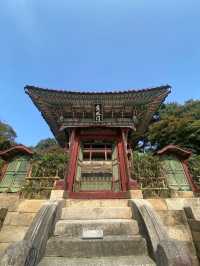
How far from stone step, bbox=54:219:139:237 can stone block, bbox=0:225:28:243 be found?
132cm

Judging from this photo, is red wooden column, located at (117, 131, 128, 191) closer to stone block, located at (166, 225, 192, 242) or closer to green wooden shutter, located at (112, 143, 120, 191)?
green wooden shutter, located at (112, 143, 120, 191)

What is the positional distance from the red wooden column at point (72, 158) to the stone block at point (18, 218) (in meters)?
1.90

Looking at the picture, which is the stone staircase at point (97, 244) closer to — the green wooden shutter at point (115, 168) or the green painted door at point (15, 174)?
the green wooden shutter at point (115, 168)

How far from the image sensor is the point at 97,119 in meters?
9.41

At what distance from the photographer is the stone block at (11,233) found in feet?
17.0

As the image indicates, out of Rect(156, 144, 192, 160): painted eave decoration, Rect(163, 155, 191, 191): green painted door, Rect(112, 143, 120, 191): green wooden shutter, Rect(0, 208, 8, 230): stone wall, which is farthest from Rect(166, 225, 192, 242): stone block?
Rect(0, 208, 8, 230): stone wall

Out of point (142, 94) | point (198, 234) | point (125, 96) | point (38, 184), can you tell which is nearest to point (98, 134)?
point (125, 96)

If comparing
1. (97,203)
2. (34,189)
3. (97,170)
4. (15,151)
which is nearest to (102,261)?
(97,203)

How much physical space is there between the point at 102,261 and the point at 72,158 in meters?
5.03

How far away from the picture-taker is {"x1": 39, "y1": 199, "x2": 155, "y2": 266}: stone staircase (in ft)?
12.5

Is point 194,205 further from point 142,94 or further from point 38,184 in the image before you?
point 38,184

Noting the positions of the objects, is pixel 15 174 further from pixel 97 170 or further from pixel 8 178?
pixel 97 170

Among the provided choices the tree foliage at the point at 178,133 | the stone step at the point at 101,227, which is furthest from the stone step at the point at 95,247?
the tree foliage at the point at 178,133

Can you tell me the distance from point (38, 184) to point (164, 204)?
20.1 ft
